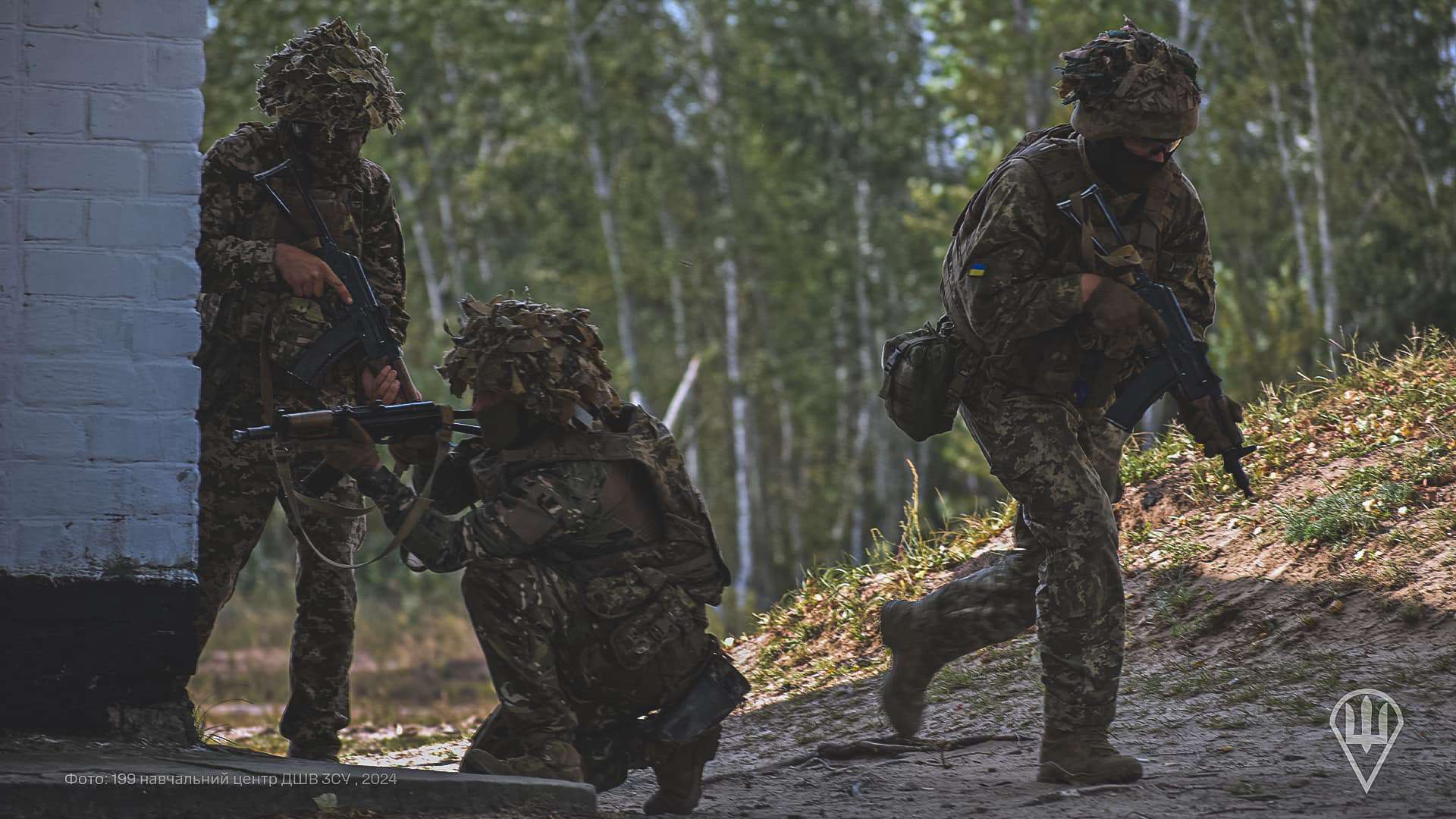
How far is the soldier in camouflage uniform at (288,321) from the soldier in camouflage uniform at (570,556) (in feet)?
2.52

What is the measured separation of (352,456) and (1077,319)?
2.03 m

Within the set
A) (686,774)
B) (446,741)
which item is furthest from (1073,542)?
(446,741)

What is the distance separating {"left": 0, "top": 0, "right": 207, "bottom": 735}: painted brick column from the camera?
403 centimetres

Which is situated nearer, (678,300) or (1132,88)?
(1132,88)

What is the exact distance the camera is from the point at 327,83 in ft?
14.7

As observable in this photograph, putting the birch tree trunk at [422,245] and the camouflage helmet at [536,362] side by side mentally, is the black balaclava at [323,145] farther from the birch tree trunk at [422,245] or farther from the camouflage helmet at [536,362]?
the birch tree trunk at [422,245]

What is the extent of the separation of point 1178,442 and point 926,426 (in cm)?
285

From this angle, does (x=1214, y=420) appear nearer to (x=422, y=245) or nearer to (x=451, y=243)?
(x=451, y=243)

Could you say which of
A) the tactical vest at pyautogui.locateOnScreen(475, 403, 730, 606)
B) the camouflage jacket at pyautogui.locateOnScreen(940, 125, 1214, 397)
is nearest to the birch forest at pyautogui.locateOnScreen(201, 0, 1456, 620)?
the camouflage jacket at pyautogui.locateOnScreen(940, 125, 1214, 397)

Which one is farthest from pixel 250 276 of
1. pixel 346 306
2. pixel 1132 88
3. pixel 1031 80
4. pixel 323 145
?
pixel 1031 80

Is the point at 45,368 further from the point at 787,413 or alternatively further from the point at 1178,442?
the point at 787,413

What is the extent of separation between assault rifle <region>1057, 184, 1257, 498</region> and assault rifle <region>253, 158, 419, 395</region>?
2.05m

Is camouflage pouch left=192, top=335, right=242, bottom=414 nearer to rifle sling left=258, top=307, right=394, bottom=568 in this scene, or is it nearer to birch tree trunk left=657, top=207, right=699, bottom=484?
rifle sling left=258, top=307, right=394, bottom=568

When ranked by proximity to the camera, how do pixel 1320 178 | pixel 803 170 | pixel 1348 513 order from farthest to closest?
pixel 803 170
pixel 1320 178
pixel 1348 513
